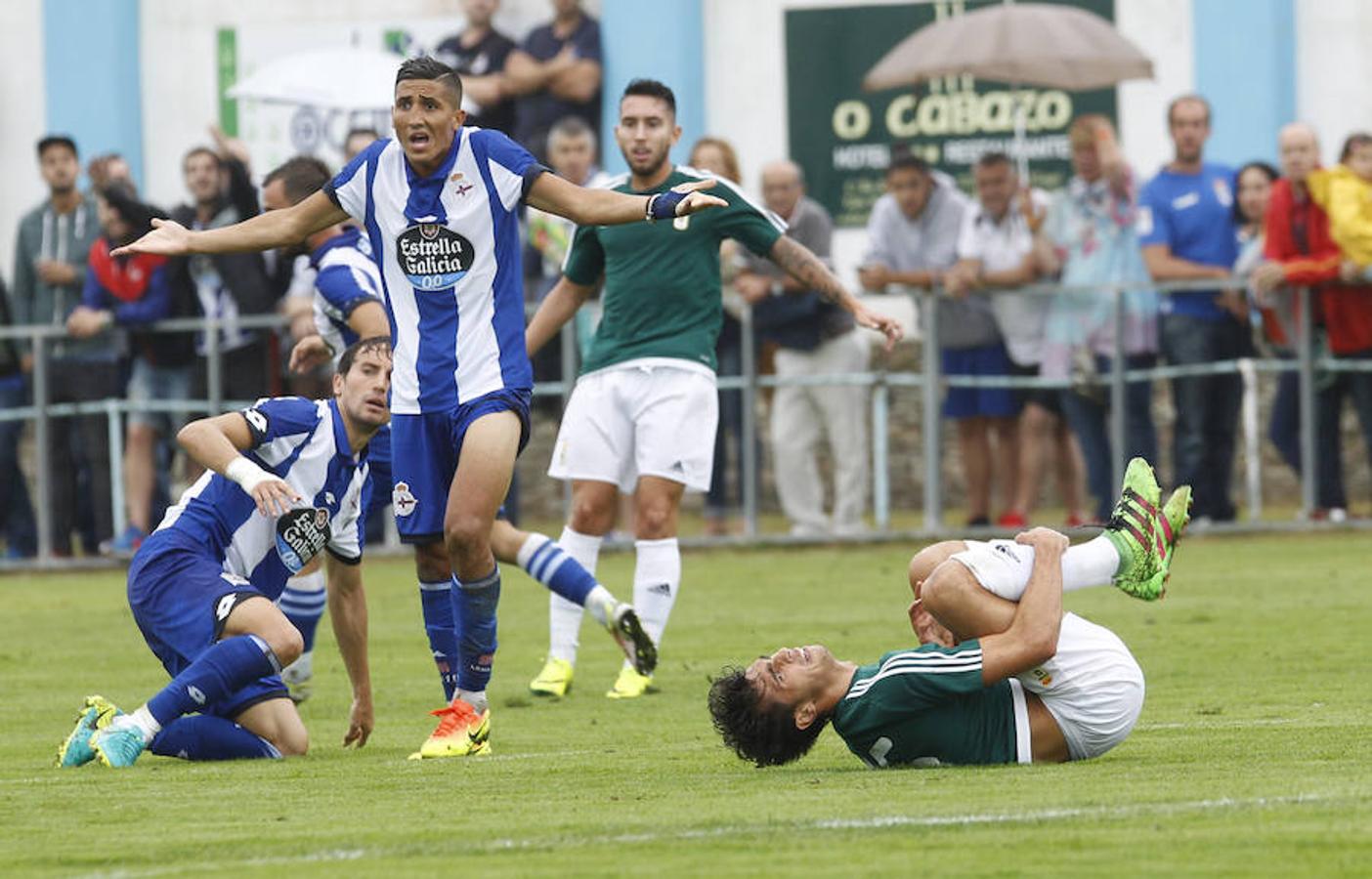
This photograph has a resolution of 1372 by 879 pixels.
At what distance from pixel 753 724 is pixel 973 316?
10.3 metres

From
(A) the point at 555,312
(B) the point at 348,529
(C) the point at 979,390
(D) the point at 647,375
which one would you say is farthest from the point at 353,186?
(C) the point at 979,390

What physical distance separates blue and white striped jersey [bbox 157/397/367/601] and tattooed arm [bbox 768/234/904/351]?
7.30ft

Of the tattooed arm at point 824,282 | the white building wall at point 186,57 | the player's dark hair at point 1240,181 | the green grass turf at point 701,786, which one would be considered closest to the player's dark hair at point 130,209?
the green grass turf at point 701,786

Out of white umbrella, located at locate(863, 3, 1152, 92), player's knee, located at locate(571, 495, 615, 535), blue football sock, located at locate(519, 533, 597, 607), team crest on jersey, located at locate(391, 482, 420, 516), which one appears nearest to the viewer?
team crest on jersey, located at locate(391, 482, 420, 516)

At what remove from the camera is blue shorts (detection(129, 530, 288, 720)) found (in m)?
9.26

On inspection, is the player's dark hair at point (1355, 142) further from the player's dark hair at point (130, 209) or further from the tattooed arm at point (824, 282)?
the player's dark hair at point (130, 209)

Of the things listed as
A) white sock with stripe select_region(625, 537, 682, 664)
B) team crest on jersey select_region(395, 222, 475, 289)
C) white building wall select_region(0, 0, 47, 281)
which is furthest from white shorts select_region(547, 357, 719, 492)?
white building wall select_region(0, 0, 47, 281)

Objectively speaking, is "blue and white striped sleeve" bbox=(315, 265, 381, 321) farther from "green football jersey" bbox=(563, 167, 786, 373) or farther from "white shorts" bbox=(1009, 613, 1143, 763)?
"white shorts" bbox=(1009, 613, 1143, 763)

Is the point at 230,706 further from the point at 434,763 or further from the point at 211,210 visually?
the point at 211,210

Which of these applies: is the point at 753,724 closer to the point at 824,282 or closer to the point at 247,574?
the point at 247,574

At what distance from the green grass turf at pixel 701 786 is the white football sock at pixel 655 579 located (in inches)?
11.7

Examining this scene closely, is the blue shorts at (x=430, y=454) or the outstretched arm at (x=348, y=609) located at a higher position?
the blue shorts at (x=430, y=454)

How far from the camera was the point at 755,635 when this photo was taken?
13.2 m

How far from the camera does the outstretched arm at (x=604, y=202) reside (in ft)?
29.2
